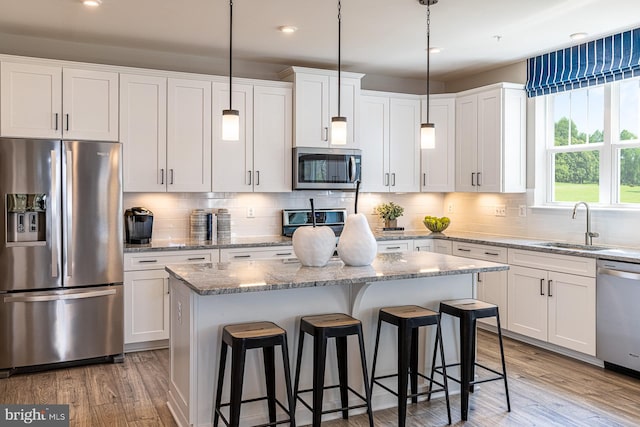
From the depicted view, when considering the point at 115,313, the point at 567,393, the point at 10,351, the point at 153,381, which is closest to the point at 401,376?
the point at 567,393

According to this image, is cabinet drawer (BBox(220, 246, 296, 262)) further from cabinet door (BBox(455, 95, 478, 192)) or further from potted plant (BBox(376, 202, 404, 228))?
cabinet door (BBox(455, 95, 478, 192))

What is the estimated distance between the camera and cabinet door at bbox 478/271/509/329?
16.2ft

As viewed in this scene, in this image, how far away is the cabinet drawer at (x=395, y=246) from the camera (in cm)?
546

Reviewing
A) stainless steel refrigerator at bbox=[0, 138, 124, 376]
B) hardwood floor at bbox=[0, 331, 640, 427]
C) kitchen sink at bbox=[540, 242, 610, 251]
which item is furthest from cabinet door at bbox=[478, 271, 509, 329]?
stainless steel refrigerator at bbox=[0, 138, 124, 376]

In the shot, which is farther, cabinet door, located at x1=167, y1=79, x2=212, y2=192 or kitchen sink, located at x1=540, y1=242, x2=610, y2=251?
cabinet door, located at x1=167, y1=79, x2=212, y2=192

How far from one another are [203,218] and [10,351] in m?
A: 1.87

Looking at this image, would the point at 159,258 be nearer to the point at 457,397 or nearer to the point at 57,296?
the point at 57,296

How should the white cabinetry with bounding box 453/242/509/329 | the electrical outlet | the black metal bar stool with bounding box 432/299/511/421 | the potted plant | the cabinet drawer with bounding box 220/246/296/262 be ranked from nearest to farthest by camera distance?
the black metal bar stool with bounding box 432/299/511/421 < the cabinet drawer with bounding box 220/246/296/262 < the white cabinetry with bounding box 453/242/509/329 < the electrical outlet < the potted plant

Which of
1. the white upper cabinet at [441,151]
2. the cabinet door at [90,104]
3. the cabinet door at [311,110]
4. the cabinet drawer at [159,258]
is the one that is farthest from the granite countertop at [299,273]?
the white upper cabinet at [441,151]

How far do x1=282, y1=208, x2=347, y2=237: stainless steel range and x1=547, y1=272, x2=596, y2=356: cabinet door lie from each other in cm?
217

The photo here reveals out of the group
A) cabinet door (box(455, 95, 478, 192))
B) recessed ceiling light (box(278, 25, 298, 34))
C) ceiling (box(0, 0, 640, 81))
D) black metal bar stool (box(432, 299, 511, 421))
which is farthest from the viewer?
cabinet door (box(455, 95, 478, 192))

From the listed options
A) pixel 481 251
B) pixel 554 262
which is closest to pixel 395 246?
pixel 481 251

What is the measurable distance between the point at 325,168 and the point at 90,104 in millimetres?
2183

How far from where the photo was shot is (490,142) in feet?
17.7
